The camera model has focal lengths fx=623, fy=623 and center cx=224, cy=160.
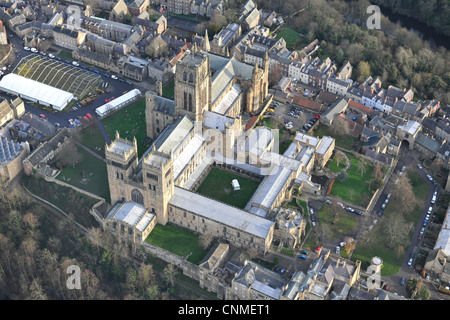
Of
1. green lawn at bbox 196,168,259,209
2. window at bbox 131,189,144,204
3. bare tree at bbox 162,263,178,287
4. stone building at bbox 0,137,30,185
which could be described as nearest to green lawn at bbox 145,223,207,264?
bare tree at bbox 162,263,178,287

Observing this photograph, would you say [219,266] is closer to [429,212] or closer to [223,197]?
[223,197]

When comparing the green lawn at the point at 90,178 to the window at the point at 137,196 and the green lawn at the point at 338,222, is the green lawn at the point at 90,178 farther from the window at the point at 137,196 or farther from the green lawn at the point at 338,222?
the green lawn at the point at 338,222

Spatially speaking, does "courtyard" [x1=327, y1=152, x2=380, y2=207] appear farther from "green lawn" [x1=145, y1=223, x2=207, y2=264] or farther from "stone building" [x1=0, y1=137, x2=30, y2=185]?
"stone building" [x1=0, y1=137, x2=30, y2=185]

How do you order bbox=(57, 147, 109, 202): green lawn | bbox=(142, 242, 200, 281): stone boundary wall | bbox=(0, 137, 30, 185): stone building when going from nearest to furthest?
bbox=(142, 242, 200, 281): stone boundary wall
bbox=(57, 147, 109, 202): green lawn
bbox=(0, 137, 30, 185): stone building

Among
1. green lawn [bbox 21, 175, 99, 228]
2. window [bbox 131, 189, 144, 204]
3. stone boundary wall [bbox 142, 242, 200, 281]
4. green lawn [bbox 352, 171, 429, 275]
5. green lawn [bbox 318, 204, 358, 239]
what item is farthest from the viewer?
green lawn [bbox 21, 175, 99, 228]

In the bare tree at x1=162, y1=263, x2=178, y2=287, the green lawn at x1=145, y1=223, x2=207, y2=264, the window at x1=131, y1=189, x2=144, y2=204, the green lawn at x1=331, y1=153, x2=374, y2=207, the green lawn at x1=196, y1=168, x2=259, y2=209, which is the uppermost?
the window at x1=131, y1=189, x2=144, y2=204

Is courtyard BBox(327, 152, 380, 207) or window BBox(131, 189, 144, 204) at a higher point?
window BBox(131, 189, 144, 204)
